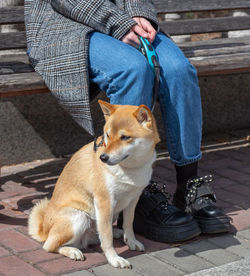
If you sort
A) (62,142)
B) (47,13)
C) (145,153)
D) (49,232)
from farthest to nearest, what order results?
(62,142) < (47,13) < (49,232) < (145,153)

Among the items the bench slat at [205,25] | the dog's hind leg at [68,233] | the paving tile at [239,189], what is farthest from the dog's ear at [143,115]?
the bench slat at [205,25]

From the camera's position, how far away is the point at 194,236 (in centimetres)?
335

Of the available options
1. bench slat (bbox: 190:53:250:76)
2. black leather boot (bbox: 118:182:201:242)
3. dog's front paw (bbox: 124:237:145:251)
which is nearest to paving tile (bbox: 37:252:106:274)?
dog's front paw (bbox: 124:237:145:251)

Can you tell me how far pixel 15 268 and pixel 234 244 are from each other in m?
1.24

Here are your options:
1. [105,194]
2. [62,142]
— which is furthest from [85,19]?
[62,142]

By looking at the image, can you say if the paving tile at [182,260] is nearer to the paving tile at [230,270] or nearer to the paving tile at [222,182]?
the paving tile at [230,270]

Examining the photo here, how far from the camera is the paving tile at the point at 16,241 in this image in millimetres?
3281

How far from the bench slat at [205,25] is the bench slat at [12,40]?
124 centimetres

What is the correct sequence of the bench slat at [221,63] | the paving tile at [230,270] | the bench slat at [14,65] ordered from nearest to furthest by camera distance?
the paving tile at [230,270] → the bench slat at [14,65] → the bench slat at [221,63]

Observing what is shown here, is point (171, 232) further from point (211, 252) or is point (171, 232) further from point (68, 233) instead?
point (68, 233)

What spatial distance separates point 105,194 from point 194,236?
26.2 inches

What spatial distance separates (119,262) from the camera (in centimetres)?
300

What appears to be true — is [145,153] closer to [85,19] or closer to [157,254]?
[157,254]

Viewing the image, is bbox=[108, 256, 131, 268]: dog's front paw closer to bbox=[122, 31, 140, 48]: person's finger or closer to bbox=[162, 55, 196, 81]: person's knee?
bbox=[162, 55, 196, 81]: person's knee
